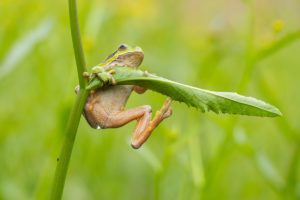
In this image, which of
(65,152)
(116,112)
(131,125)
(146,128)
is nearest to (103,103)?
(116,112)

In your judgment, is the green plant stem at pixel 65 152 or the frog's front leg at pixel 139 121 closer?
the green plant stem at pixel 65 152

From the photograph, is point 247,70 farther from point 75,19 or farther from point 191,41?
point 191,41

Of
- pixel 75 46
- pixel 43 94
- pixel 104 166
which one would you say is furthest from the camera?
pixel 43 94

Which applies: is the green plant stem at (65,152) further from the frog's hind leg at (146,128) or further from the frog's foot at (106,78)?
the frog's hind leg at (146,128)

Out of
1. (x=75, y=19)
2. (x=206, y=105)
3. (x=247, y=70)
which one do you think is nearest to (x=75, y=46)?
(x=75, y=19)

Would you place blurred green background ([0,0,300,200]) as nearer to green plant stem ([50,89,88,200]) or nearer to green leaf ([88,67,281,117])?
green leaf ([88,67,281,117])

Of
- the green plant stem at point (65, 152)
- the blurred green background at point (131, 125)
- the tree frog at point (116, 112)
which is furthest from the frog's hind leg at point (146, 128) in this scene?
the blurred green background at point (131, 125)
